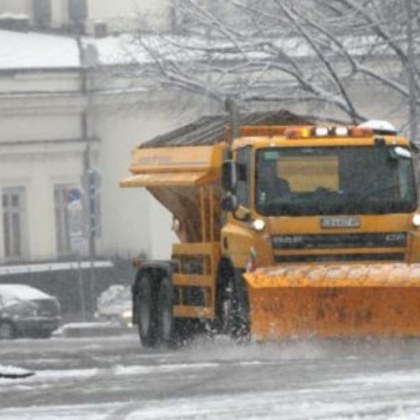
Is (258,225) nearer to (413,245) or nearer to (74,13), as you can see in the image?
(413,245)

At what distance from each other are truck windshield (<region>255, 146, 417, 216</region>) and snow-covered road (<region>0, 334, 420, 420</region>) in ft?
5.55

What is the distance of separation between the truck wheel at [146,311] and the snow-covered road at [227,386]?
4.95 meters

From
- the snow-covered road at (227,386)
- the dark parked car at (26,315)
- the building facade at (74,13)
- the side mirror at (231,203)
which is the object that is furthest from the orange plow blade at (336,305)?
the building facade at (74,13)

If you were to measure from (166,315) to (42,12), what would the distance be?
4057cm

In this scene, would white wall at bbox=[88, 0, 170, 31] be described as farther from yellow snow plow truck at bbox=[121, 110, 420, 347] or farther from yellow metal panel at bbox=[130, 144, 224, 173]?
yellow snow plow truck at bbox=[121, 110, 420, 347]

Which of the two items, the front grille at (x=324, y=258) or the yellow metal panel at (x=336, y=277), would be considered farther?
the front grille at (x=324, y=258)

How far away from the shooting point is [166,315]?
27.1 meters

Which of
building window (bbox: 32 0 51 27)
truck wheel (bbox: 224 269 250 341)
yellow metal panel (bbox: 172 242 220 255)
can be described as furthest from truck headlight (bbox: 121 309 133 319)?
truck wheel (bbox: 224 269 250 341)

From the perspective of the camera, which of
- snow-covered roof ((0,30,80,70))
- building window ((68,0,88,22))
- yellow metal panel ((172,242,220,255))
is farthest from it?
building window ((68,0,88,22))

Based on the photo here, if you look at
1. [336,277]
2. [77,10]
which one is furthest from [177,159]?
[77,10]

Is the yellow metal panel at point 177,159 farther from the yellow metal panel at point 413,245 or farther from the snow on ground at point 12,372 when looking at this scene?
the snow on ground at point 12,372

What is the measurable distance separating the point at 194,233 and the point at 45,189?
32290 mm

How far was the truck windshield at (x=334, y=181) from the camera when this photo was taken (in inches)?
939

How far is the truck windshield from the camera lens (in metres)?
23.8
